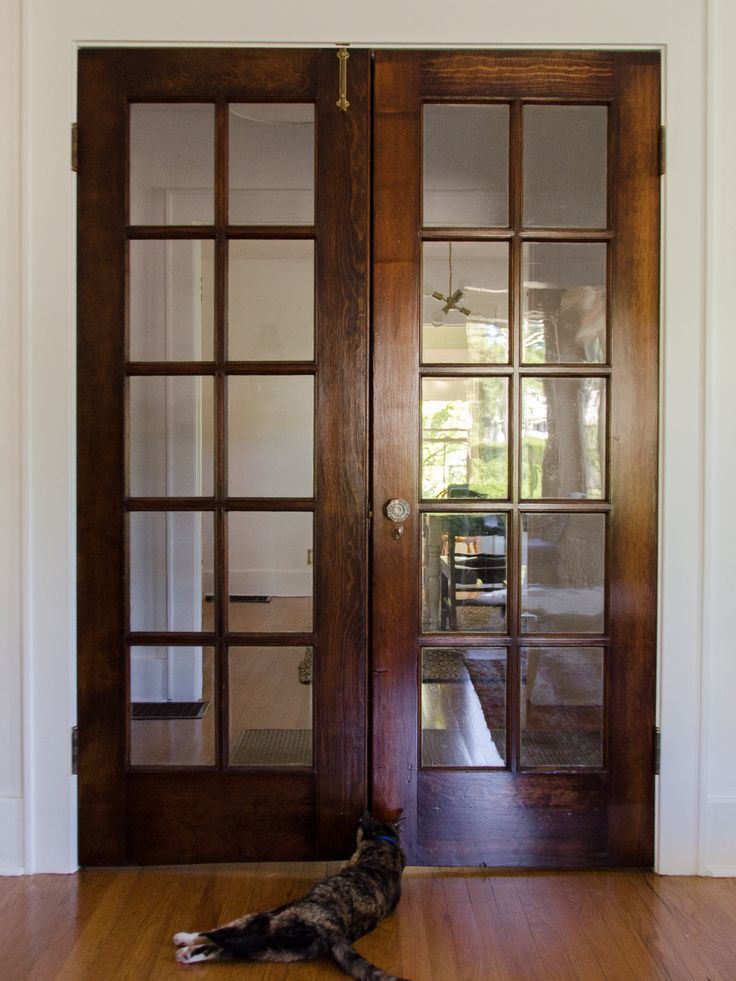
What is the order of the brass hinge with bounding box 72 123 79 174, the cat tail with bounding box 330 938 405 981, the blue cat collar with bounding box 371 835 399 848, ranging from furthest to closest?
the brass hinge with bounding box 72 123 79 174 → the blue cat collar with bounding box 371 835 399 848 → the cat tail with bounding box 330 938 405 981

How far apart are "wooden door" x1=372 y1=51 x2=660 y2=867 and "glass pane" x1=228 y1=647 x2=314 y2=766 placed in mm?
197

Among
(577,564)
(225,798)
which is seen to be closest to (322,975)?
(225,798)

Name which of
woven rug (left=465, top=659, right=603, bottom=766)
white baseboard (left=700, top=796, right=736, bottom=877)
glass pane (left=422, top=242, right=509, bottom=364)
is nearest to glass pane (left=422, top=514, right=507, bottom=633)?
woven rug (left=465, top=659, right=603, bottom=766)

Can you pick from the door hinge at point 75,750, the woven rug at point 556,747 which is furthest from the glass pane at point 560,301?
the door hinge at point 75,750

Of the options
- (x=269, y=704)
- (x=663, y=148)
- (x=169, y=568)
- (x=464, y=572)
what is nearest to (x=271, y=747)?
(x=269, y=704)

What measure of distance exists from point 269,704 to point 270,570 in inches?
14.1

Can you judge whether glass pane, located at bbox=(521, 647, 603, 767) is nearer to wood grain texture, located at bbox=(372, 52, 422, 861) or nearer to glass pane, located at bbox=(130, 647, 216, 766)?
wood grain texture, located at bbox=(372, 52, 422, 861)

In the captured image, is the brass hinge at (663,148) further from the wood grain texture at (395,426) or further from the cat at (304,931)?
the cat at (304,931)

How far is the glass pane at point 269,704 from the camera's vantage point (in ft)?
6.27

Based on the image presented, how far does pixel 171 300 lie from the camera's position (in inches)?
75.4

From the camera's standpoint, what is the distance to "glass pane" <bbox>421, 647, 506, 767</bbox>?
192cm

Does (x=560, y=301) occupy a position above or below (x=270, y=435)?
above

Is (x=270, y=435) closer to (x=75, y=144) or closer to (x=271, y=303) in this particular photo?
(x=271, y=303)

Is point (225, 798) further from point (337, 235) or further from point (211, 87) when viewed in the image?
point (211, 87)
